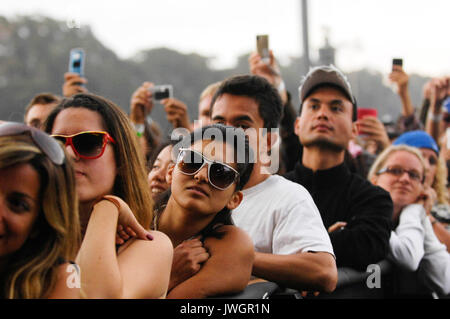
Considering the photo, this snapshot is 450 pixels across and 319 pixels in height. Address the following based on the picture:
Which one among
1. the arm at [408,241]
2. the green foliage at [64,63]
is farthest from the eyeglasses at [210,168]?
the green foliage at [64,63]

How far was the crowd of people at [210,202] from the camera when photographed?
1.30 m

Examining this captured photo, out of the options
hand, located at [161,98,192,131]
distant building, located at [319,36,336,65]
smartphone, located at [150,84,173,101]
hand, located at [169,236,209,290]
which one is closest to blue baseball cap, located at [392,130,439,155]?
distant building, located at [319,36,336,65]

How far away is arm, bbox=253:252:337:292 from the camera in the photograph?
2.08m

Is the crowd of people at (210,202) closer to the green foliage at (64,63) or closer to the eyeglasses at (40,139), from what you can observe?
the eyeglasses at (40,139)

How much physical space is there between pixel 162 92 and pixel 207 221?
2023 millimetres

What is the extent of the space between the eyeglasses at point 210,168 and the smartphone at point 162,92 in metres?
1.95

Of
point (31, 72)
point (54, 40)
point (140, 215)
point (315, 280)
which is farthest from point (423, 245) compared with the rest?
point (54, 40)

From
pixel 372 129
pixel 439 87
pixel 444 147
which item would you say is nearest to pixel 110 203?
pixel 372 129

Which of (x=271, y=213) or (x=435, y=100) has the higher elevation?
(x=435, y=100)

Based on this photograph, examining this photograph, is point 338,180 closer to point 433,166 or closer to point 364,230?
point 364,230

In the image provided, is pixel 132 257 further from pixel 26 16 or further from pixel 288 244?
pixel 26 16

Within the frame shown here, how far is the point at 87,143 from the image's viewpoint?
168 centimetres

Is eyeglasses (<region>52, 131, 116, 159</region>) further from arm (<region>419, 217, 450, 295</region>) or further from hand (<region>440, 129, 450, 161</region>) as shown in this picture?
hand (<region>440, 129, 450, 161</region>)
